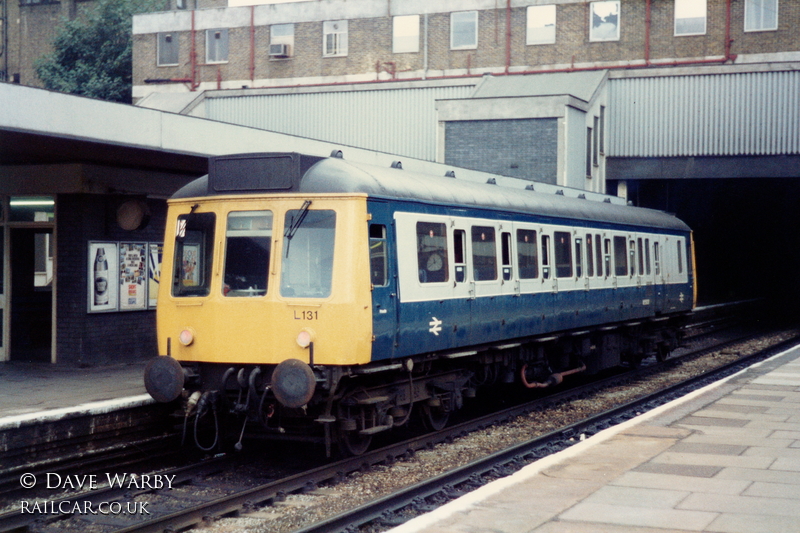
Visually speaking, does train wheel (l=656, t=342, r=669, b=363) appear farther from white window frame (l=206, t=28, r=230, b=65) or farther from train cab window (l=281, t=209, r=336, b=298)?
white window frame (l=206, t=28, r=230, b=65)

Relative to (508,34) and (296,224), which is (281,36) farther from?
(296,224)

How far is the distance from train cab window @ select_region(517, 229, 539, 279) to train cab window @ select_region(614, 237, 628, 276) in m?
3.70

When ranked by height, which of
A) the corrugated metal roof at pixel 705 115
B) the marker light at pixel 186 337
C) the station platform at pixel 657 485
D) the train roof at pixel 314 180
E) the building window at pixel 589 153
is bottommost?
the station platform at pixel 657 485

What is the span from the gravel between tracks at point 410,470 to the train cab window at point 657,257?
3.01m

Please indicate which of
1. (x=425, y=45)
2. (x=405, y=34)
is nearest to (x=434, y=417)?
(x=425, y=45)

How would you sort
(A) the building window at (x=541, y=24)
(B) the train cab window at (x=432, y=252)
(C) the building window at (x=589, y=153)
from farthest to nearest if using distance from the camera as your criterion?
(A) the building window at (x=541, y=24) < (C) the building window at (x=589, y=153) < (B) the train cab window at (x=432, y=252)

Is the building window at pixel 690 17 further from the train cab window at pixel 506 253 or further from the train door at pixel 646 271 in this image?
the train cab window at pixel 506 253

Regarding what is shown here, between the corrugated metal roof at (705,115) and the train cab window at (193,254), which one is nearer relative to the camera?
the train cab window at (193,254)

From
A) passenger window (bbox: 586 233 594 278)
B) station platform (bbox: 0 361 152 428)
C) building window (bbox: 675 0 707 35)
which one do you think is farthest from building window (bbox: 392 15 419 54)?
station platform (bbox: 0 361 152 428)

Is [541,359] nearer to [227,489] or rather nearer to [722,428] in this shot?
[722,428]

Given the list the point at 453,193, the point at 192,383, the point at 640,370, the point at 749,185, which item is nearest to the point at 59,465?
the point at 192,383

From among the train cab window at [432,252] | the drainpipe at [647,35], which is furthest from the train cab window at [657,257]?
the drainpipe at [647,35]

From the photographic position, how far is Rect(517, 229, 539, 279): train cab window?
1243 centimetres

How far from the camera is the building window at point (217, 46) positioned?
140ft
